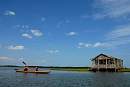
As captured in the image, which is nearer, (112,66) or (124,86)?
(124,86)

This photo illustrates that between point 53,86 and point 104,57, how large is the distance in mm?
50104

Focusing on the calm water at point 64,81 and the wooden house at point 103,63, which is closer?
the calm water at point 64,81

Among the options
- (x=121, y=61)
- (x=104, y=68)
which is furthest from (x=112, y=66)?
(x=121, y=61)

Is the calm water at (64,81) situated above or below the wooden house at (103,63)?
below

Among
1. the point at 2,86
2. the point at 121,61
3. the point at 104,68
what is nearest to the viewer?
the point at 2,86

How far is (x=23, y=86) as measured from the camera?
4019 cm

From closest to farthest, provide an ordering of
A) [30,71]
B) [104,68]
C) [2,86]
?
[2,86] → [30,71] → [104,68]

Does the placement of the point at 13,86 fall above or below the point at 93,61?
below

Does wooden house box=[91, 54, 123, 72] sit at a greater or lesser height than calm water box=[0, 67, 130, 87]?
greater

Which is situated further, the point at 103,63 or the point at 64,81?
the point at 103,63

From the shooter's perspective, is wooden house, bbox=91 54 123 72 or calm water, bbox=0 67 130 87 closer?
calm water, bbox=0 67 130 87

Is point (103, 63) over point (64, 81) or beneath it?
over

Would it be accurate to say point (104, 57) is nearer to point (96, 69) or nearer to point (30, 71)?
point (96, 69)

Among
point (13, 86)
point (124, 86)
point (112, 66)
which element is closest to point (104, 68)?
point (112, 66)
